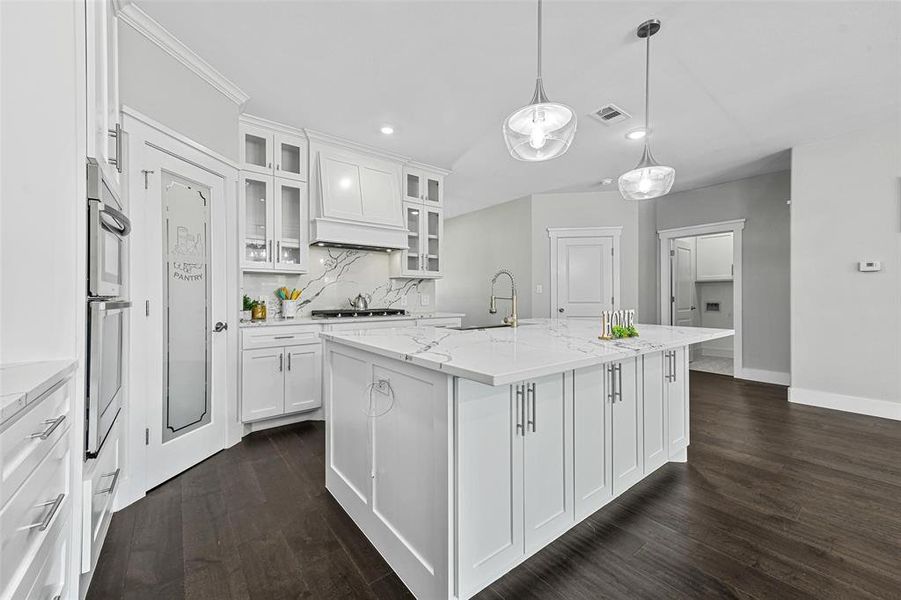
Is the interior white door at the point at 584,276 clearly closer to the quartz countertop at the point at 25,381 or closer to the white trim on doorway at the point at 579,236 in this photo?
the white trim on doorway at the point at 579,236

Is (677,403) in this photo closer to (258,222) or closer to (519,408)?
(519,408)

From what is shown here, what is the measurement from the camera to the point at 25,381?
85 centimetres

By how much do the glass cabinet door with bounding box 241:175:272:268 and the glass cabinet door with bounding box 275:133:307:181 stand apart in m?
0.20

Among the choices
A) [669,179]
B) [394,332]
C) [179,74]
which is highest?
[179,74]

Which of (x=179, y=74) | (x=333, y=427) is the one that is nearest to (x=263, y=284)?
(x=179, y=74)

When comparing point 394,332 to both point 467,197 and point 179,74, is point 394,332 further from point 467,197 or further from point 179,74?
point 467,197

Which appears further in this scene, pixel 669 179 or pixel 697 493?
pixel 669 179

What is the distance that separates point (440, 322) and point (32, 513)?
11.2 feet

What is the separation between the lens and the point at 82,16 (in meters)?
1.24

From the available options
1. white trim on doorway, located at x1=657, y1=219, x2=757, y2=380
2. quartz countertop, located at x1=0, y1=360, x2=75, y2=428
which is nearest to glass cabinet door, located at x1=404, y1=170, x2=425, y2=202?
→ quartz countertop, located at x1=0, y1=360, x2=75, y2=428

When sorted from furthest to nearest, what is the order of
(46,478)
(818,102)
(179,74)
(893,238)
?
(893,238) < (818,102) < (179,74) < (46,478)

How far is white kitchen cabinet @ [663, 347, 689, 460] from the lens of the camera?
2.34 m

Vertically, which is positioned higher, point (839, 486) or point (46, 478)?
point (46, 478)

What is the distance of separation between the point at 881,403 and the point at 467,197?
512cm
